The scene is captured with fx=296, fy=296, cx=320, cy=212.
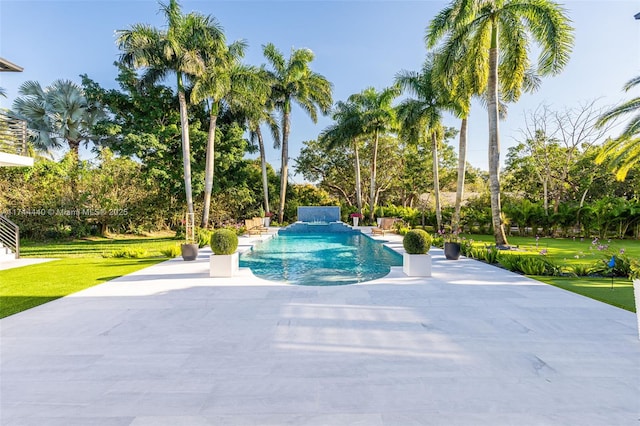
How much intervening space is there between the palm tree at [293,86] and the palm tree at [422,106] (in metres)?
7.28

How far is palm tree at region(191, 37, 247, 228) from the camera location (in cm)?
1603

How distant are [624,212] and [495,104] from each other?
9.17 meters

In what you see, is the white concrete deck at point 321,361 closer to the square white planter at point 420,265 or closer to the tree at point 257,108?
the square white planter at point 420,265

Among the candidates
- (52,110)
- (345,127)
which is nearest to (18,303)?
(52,110)

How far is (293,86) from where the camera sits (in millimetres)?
22656

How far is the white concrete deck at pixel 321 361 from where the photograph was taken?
95.3 inches

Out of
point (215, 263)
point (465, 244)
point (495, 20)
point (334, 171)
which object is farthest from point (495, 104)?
point (334, 171)

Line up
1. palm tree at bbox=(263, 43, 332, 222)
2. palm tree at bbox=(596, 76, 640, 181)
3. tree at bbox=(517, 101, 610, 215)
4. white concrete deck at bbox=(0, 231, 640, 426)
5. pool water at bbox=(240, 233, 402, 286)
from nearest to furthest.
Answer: white concrete deck at bbox=(0, 231, 640, 426)
pool water at bbox=(240, 233, 402, 286)
palm tree at bbox=(596, 76, 640, 181)
tree at bbox=(517, 101, 610, 215)
palm tree at bbox=(263, 43, 332, 222)

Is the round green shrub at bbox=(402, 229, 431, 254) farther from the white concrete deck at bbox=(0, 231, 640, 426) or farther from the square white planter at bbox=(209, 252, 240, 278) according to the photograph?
the square white planter at bbox=(209, 252, 240, 278)

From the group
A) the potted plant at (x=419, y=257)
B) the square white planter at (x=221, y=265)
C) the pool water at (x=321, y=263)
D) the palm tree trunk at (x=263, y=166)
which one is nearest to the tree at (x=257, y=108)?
the palm tree trunk at (x=263, y=166)

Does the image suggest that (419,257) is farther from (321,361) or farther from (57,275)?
(57,275)

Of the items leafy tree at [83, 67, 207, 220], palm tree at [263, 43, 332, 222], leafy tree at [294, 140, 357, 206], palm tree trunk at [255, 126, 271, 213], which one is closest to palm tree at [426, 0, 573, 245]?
palm tree at [263, 43, 332, 222]

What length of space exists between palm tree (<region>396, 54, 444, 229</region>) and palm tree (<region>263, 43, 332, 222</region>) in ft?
23.9

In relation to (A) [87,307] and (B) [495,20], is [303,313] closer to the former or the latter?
(A) [87,307]
